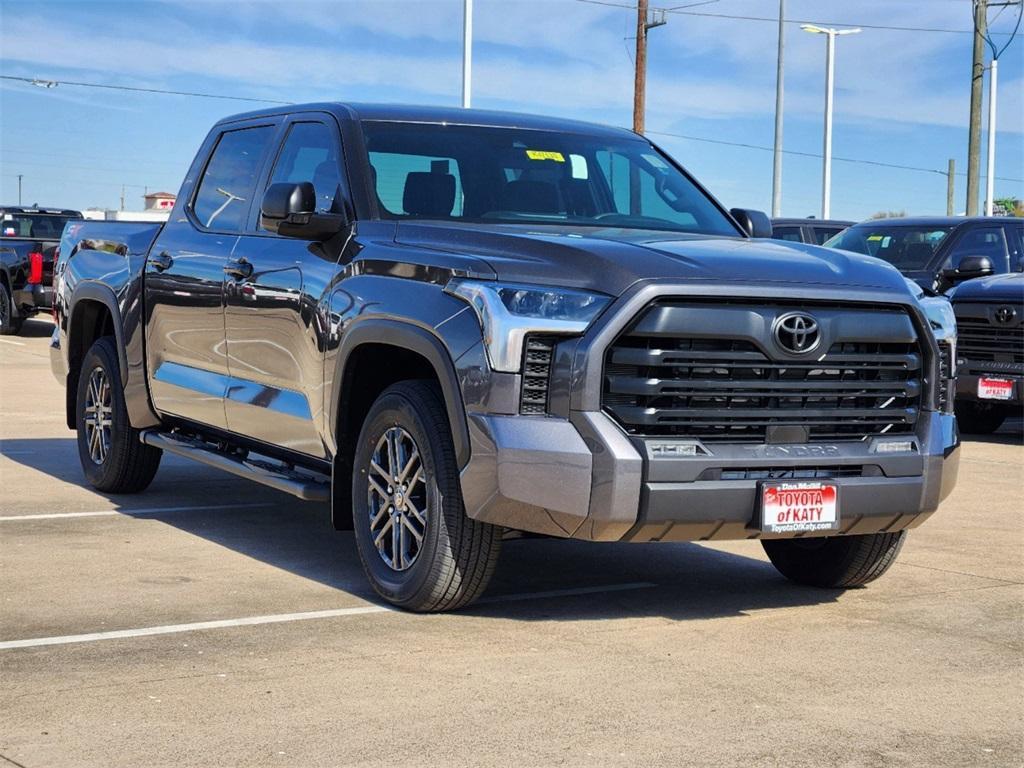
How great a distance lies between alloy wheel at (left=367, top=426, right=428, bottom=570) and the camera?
239 inches

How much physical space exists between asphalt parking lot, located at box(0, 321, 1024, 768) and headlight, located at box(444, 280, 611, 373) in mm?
1057

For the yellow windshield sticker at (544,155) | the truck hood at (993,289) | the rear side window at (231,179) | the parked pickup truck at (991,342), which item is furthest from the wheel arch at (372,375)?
the truck hood at (993,289)

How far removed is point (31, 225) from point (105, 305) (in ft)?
58.8

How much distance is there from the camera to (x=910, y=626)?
20.4ft

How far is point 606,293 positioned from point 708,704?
1421mm

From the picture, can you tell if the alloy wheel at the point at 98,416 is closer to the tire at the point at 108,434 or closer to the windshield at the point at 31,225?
the tire at the point at 108,434

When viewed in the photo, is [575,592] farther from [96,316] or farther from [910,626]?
[96,316]

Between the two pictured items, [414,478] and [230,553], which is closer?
[414,478]

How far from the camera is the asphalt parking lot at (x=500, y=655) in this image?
4.55 meters

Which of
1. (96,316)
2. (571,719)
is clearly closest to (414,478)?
(571,719)

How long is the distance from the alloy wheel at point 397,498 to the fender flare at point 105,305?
290 cm

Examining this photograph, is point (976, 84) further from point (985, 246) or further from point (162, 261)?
point (162, 261)

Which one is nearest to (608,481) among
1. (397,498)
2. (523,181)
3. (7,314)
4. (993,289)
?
(397,498)

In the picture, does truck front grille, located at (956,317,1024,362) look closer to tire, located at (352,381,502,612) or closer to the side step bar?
the side step bar
